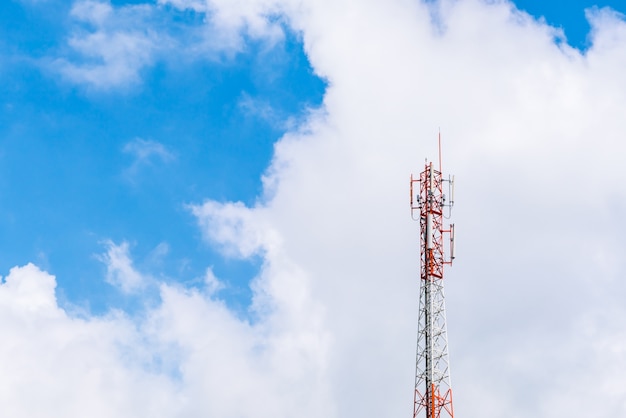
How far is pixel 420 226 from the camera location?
477 ft

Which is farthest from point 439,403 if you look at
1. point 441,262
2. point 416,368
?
point 441,262

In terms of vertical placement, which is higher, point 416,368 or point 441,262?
point 441,262

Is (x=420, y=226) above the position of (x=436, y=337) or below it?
above

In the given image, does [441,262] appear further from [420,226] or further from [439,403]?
[439,403]

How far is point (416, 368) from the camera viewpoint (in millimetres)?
139875

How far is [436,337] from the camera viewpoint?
459 feet

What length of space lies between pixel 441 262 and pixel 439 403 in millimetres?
16153

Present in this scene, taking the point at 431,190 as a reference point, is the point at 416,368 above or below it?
below

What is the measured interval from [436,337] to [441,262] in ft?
29.3

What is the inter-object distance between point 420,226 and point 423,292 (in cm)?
820

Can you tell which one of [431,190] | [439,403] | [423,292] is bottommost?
[439,403]

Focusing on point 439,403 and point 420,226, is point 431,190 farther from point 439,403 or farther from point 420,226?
point 439,403

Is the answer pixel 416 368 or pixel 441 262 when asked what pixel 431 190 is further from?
pixel 416 368

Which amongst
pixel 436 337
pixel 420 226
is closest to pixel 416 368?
pixel 436 337
